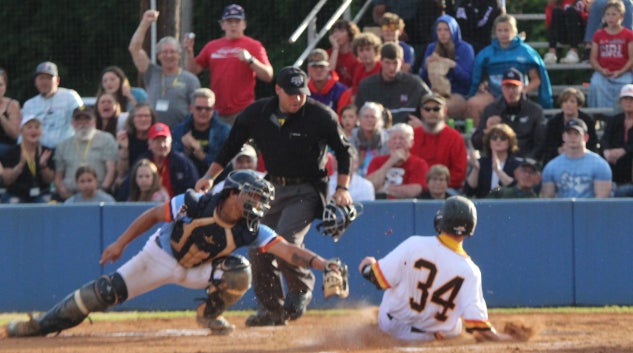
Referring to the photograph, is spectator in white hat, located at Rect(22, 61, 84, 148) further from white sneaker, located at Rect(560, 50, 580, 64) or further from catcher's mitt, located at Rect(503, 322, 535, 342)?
catcher's mitt, located at Rect(503, 322, 535, 342)

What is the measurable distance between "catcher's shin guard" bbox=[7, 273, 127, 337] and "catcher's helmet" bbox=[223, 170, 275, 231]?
116 centimetres

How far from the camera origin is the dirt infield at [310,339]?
9.77m

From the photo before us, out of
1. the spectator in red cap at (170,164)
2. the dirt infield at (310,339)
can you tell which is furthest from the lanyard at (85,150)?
the dirt infield at (310,339)

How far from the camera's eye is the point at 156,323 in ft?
40.5

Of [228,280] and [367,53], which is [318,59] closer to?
[367,53]

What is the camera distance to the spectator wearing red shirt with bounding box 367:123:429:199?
14.5 m

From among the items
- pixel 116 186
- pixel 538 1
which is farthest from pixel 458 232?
pixel 538 1

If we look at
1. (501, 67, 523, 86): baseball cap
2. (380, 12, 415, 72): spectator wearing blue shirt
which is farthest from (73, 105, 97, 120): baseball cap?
(501, 67, 523, 86): baseball cap

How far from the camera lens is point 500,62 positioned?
16.4 metres

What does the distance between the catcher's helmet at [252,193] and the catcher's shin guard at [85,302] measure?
45.6 inches

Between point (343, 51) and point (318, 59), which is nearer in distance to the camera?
point (318, 59)

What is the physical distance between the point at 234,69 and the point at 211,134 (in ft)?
5.08

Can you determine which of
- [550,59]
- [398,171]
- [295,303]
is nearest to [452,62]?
[398,171]

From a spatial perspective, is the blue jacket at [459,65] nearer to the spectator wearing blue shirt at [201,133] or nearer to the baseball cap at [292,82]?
the spectator wearing blue shirt at [201,133]
